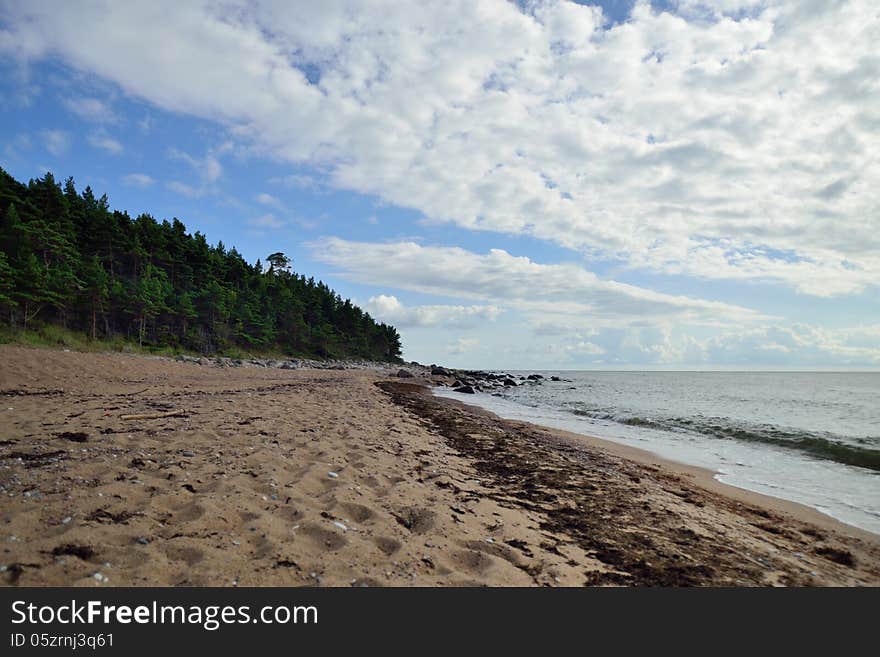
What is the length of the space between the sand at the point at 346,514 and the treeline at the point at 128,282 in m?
26.0

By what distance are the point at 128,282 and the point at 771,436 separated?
45314mm

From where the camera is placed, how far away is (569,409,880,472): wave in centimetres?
1241

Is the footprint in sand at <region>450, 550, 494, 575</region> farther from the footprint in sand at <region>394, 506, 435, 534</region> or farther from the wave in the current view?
the wave

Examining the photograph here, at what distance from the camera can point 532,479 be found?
25.6 feet

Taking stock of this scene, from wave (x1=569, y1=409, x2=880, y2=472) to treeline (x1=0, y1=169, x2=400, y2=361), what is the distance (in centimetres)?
3611

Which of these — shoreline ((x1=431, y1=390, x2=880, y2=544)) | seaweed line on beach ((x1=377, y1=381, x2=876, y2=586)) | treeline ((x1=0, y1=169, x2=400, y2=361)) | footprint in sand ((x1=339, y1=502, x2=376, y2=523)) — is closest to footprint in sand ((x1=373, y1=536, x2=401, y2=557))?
footprint in sand ((x1=339, y1=502, x2=376, y2=523))

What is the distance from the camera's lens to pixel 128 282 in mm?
36250

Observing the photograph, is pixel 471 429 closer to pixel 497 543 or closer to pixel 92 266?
pixel 497 543

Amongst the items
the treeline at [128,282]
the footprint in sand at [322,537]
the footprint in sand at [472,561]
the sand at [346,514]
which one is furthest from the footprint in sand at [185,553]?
the treeline at [128,282]

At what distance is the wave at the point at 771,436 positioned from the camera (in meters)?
12.4

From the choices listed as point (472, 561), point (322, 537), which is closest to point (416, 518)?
point (472, 561)
